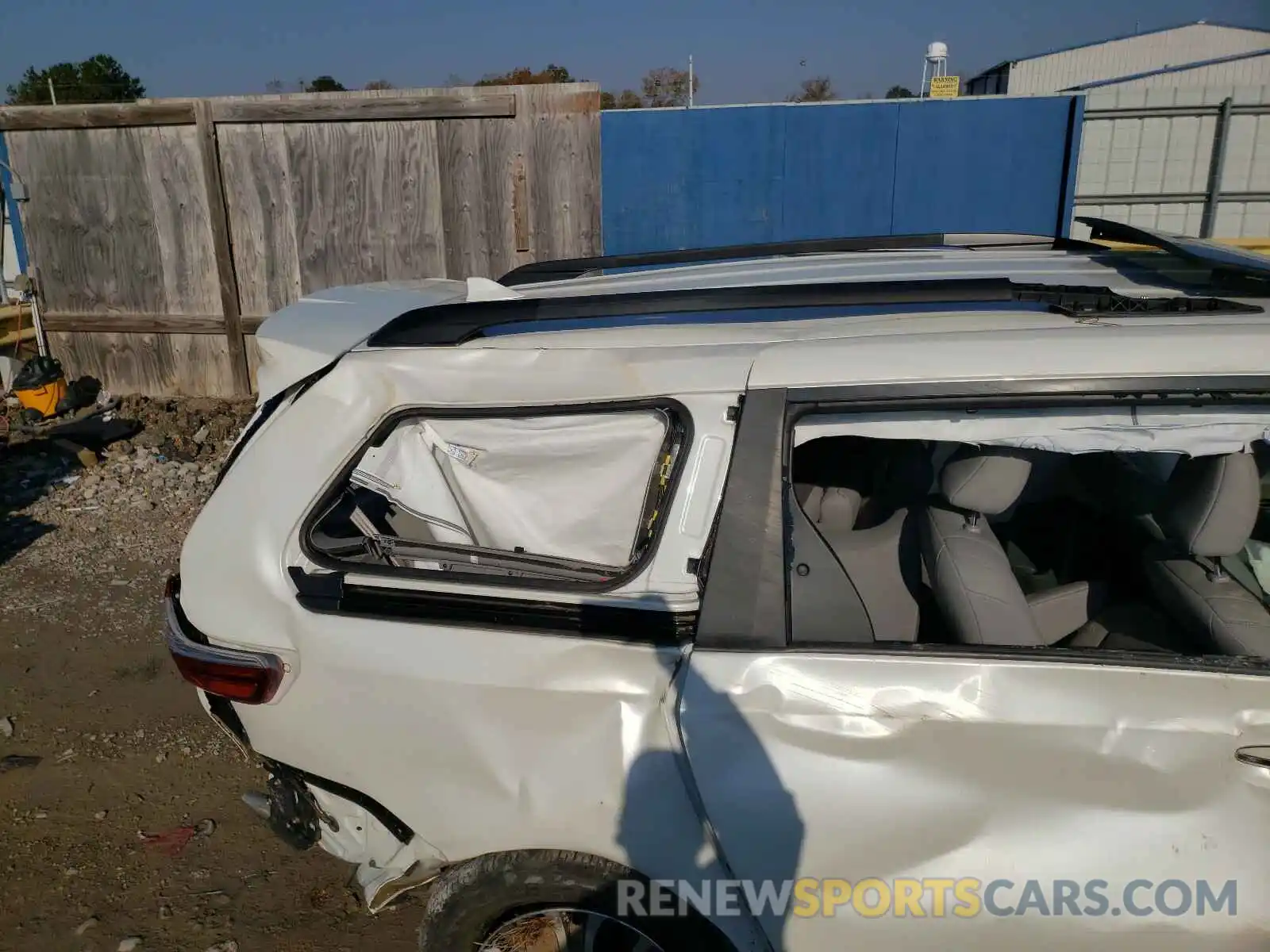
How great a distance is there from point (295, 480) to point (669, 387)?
2.87 feet

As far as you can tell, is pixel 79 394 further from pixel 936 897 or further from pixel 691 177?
pixel 936 897

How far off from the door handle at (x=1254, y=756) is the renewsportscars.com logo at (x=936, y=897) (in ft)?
0.77

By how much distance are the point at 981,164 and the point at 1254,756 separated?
6411 millimetres

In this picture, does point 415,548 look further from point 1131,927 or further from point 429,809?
point 1131,927

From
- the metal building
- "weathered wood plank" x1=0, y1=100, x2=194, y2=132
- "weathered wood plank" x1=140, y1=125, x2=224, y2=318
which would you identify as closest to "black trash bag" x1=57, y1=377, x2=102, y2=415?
"weathered wood plank" x1=140, y1=125, x2=224, y2=318

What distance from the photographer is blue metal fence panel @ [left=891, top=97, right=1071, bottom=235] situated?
7035mm

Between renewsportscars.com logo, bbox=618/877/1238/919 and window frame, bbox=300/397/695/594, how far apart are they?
64 centimetres

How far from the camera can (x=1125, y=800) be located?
1.71 meters

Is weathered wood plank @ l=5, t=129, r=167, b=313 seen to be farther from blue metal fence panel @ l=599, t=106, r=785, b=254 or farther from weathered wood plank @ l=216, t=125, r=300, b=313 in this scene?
blue metal fence panel @ l=599, t=106, r=785, b=254

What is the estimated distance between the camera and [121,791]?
338 cm

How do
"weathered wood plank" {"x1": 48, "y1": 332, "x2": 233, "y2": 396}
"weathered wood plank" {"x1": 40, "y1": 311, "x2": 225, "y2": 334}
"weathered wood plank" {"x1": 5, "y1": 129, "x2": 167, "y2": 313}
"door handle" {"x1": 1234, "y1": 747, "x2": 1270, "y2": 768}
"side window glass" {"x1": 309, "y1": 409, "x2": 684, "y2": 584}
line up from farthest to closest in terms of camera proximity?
"weathered wood plank" {"x1": 48, "y1": 332, "x2": 233, "y2": 396}, "weathered wood plank" {"x1": 40, "y1": 311, "x2": 225, "y2": 334}, "weathered wood plank" {"x1": 5, "y1": 129, "x2": 167, "y2": 313}, "side window glass" {"x1": 309, "y1": 409, "x2": 684, "y2": 584}, "door handle" {"x1": 1234, "y1": 747, "x2": 1270, "y2": 768}

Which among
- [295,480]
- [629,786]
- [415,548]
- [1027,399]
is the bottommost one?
[629,786]

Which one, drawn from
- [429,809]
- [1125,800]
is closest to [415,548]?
[429,809]

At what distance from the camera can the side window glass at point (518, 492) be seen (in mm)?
1971
